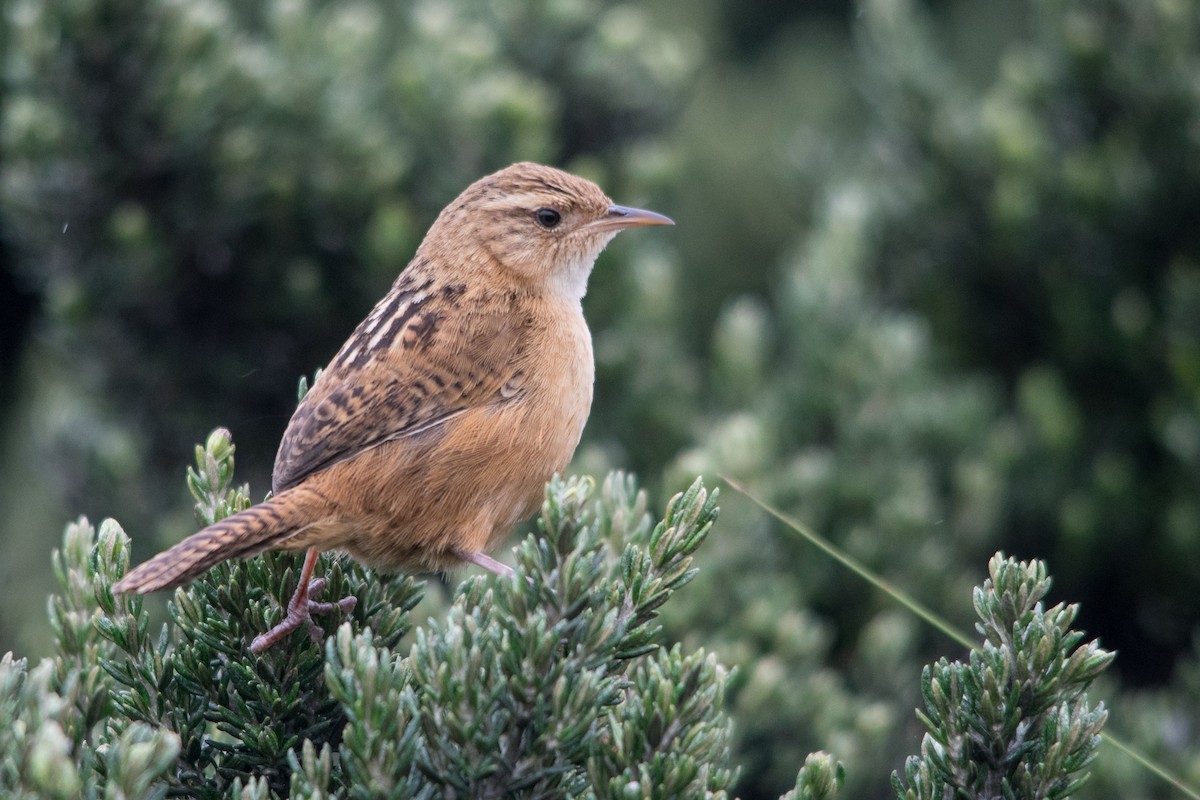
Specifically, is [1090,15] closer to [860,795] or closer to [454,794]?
[860,795]

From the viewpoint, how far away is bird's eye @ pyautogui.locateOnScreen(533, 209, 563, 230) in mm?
4355

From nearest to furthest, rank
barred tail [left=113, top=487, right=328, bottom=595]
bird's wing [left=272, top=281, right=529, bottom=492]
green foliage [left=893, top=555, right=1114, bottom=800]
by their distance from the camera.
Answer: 1. green foliage [left=893, top=555, right=1114, bottom=800]
2. barred tail [left=113, top=487, right=328, bottom=595]
3. bird's wing [left=272, top=281, right=529, bottom=492]

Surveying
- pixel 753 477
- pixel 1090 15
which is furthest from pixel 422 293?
pixel 1090 15

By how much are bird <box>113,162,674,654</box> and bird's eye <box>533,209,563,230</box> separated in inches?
6.8

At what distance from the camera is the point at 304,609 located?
108 inches

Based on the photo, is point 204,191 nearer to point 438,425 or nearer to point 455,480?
point 438,425

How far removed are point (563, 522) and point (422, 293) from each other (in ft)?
6.49

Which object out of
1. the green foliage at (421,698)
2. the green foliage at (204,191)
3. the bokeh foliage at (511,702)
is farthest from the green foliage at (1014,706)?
the green foliage at (204,191)

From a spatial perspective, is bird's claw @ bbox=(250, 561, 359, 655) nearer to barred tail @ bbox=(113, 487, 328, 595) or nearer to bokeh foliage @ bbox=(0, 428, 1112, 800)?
bokeh foliage @ bbox=(0, 428, 1112, 800)

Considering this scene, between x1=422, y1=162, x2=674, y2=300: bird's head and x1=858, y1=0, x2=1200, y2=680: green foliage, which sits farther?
x1=858, y1=0, x2=1200, y2=680: green foliage

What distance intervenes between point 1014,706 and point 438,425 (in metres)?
1.81

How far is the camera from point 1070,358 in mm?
6262

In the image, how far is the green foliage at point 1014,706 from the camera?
7.54 feet

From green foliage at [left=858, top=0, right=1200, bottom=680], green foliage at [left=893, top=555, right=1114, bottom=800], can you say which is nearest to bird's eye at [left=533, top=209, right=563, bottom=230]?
Result: green foliage at [left=893, top=555, right=1114, bottom=800]
